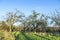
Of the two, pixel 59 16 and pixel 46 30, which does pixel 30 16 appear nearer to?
pixel 46 30

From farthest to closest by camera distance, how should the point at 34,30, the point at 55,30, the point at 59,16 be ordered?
1. the point at 34,30
2. the point at 55,30
3. the point at 59,16

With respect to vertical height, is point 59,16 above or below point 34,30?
above

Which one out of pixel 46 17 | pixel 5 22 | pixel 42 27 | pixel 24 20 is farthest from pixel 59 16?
pixel 5 22

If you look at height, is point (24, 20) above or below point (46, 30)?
above

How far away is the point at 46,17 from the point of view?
4747 cm

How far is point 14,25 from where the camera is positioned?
5344cm

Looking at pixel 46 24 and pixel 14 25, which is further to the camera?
pixel 14 25

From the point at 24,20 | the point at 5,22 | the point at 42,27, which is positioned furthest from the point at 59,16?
the point at 5,22

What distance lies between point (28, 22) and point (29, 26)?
Answer: 1.27 metres

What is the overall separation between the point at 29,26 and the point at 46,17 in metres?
6.89

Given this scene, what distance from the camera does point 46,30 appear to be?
163 feet

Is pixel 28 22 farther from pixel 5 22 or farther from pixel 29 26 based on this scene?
pixel 5 22

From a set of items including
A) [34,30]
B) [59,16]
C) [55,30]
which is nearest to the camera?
[59,16]

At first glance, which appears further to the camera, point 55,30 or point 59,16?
point 55,30
